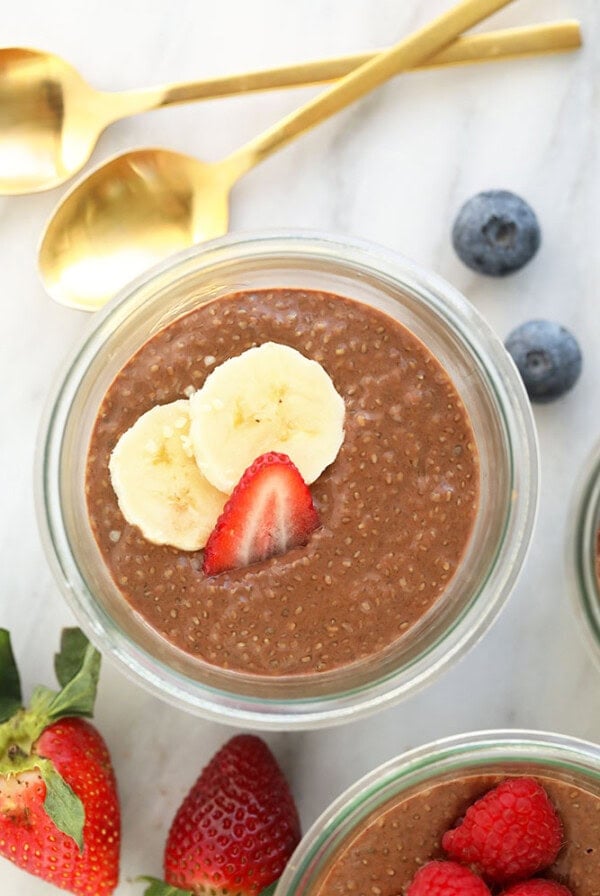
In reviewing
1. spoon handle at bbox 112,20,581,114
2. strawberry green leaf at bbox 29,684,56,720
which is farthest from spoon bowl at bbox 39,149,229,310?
strawberry green leaf at bbox 29,684,56,720

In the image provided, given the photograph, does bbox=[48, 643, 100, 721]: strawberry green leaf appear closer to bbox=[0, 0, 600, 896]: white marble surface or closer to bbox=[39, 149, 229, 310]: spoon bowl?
bbox=[0, 0, 600, 896]: white marble surface

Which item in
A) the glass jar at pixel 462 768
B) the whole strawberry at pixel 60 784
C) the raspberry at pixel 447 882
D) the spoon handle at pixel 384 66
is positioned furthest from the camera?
the spoon handle at pixel 384 66

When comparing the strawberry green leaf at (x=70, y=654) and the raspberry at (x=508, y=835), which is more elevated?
the strawberry green leaf at (x=70, y=654)

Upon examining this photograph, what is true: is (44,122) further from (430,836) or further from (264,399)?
(430,836)

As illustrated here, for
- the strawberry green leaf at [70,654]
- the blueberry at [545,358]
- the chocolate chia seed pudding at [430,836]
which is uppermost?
the blueberry at [545,358]

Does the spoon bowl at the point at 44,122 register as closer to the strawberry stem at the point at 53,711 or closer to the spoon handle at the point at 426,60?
the spoon handle at the point at 426,60

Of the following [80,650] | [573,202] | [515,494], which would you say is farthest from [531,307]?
[80,650]

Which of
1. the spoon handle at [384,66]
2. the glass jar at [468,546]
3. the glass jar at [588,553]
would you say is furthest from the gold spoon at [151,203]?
the glass jar at [588,553]
